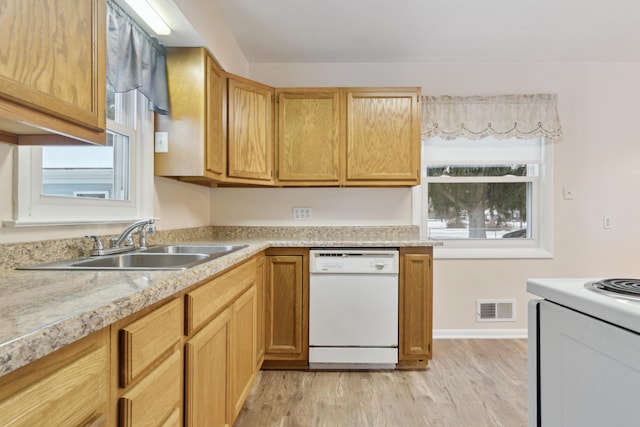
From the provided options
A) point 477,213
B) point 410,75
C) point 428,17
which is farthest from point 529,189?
point 428,17

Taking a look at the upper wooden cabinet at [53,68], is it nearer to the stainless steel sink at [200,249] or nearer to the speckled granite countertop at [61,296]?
the speckled granite countertop at [61,296]

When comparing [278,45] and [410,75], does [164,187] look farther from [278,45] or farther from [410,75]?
[410,75]

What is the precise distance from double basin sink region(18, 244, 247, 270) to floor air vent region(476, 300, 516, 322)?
7.41ft

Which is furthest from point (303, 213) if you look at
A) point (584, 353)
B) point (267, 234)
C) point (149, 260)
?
Result: point (584, 353)

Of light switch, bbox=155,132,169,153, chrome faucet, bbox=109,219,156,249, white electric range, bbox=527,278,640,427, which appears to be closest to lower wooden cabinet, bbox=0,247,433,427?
chrome faucet, bbox=109,219,156,249

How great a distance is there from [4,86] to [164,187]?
138 centimetres

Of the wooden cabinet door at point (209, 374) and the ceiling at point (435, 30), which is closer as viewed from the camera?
the wooden cabinet door at point (209, 374)

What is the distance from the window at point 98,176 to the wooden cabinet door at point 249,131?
531mm

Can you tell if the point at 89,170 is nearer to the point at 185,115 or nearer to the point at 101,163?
the point at 101,163

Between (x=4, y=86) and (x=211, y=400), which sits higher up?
(x=4, y=86)

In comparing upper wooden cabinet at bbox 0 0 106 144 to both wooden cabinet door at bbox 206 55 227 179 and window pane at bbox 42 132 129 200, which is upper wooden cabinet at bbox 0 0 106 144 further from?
wooden cabinet door at bbox 206 55 227 179

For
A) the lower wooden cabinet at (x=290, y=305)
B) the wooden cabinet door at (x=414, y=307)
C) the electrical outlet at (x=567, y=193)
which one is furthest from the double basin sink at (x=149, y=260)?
the electrical outlet at (x=567, y=193)

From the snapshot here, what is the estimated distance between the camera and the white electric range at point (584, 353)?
65 cm

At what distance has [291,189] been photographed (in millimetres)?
2998
